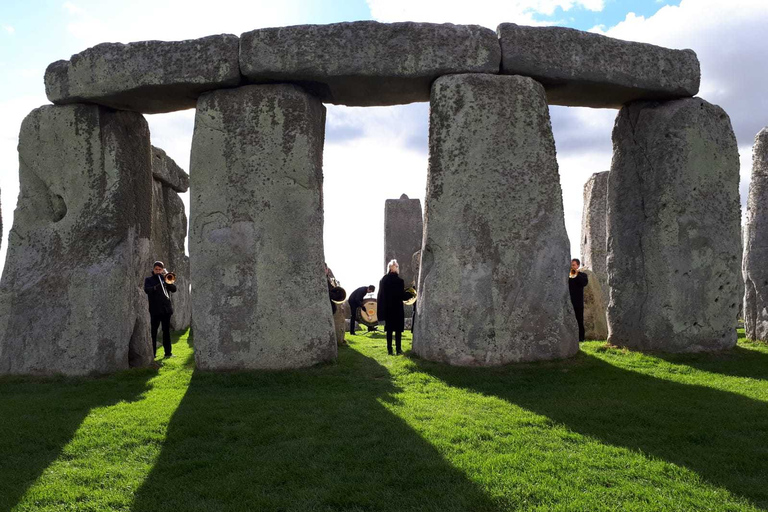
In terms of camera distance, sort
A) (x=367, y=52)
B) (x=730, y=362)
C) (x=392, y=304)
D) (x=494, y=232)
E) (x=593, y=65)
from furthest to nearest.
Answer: (x=392, y=304) < (x=730, y=362) < (x=593, y=65) < (x=367, y=52) < (x=494, y=232)

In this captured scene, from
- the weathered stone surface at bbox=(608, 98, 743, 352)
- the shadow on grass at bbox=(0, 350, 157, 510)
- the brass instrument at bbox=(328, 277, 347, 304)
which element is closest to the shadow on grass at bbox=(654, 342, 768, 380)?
the weathered stone surface at bbox=(608, 98, 743, 352)

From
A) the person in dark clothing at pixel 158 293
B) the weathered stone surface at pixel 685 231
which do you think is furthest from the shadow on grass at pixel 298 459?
the weathered stone surface at pixel 685 231

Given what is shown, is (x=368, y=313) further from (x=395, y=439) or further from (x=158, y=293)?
(x=395, y=439)

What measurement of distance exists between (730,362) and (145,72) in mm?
7851

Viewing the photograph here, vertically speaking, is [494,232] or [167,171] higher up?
[167,171]

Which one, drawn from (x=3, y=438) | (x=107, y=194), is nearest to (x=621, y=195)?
(x=107, y=194)

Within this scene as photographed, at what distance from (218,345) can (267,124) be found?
102 inches

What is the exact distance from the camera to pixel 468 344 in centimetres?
711

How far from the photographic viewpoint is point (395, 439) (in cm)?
477

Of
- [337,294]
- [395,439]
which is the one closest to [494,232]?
[395,439]

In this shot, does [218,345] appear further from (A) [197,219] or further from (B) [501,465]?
(B) [501,465]

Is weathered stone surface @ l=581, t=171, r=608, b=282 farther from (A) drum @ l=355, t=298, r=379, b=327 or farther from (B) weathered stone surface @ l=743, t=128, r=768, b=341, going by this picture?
(A) drum @ l=355, t=298, r=379, b=327

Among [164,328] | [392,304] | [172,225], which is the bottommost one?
[164,328]

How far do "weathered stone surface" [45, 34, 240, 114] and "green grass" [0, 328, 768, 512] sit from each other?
3346 mm
